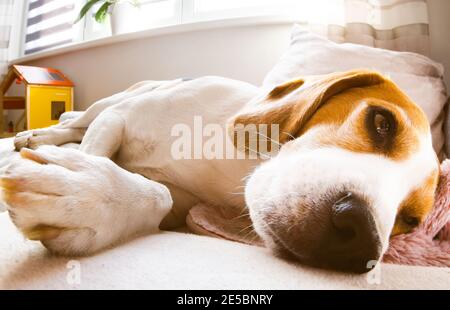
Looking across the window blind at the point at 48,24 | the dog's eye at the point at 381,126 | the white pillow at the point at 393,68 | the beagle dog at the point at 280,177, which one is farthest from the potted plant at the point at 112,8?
the dog's eye at the point at 381,126

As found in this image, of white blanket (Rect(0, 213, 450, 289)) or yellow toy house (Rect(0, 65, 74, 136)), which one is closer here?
white blanket (Rect(0, 213, 450, 289))

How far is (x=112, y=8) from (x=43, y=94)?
979 mm

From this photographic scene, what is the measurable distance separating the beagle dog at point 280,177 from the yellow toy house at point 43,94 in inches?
91.8

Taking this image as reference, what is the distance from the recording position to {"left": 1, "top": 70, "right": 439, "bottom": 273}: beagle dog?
0.60 m

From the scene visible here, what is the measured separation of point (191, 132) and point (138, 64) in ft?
7.24

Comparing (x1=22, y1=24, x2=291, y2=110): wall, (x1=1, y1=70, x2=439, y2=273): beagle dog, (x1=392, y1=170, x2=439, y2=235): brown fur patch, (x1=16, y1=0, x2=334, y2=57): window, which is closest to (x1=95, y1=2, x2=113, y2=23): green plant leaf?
(x1=16, y1=0, x2=334, y2=57): window

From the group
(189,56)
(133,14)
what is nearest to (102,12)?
(133,14)

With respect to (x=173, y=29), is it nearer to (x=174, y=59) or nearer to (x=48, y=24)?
(x=174, y=59)

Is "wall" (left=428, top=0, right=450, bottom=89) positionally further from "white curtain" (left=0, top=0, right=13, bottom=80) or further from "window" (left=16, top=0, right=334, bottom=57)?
"white curtain" (left=0, top=0, right=13, bottom=80)

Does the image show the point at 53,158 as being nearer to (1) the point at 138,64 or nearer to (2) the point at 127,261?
(2) the point at 127,261

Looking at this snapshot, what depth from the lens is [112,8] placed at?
341 centimetres

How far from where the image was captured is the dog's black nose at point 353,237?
59 centimetres
